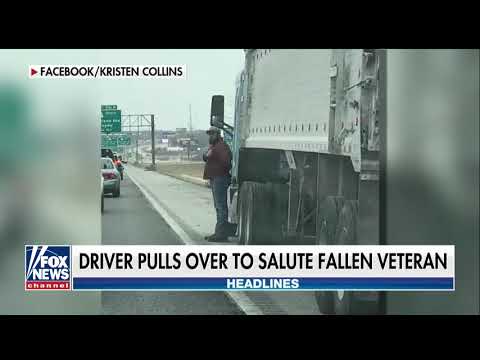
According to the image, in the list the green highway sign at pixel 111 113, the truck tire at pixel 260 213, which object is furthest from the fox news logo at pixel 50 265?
the truck tire at pixel 260 213

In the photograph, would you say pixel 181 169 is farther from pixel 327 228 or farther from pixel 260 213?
pixel 327 228

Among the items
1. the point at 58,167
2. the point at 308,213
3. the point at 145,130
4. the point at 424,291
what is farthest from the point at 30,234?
the point at 424,291

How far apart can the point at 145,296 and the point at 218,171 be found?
5.46ft

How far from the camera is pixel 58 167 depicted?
22.0 feet

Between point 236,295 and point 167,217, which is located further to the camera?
point 167,217

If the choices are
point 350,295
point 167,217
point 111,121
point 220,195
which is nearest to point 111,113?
point 111,121

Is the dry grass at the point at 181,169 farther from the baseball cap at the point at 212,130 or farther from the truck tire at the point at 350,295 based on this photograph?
the truck tire at the point at 350,295

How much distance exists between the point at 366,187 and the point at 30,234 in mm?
2392

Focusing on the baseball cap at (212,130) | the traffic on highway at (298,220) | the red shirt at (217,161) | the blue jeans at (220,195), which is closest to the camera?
the traffic on highway at (298,220)

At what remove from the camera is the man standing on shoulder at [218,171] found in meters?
7.79

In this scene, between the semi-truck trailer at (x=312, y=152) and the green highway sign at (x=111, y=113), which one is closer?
the semi-truck trailer at (x=312, y=152)

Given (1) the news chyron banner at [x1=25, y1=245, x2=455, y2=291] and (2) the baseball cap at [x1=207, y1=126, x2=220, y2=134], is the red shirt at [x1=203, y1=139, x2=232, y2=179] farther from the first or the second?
(1) the news chyron banner at [x1=25, y1=245, x2=455, y2=291]

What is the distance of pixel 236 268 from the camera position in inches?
261
